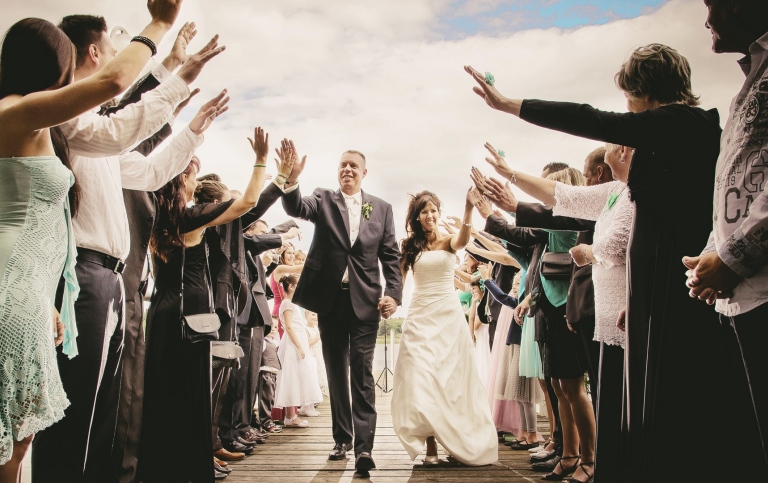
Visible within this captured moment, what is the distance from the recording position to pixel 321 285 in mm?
4012

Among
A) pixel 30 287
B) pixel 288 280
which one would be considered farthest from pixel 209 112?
pixel 288 280

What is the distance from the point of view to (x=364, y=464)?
11.1 feet

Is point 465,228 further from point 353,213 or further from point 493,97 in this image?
point 493,97

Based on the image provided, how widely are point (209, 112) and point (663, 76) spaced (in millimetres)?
1974

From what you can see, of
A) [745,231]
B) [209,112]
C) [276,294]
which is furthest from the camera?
[276,294]

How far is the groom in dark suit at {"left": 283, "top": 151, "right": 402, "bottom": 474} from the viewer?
3842 mm

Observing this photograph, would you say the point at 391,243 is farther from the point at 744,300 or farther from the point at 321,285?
the point at 744,300

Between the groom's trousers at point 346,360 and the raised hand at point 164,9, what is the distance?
253 cm

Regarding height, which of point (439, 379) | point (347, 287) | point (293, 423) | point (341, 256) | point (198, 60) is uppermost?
point (198, 60)

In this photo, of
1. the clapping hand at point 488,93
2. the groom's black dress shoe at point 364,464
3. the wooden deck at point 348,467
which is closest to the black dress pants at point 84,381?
the clapping hand at point 488,93

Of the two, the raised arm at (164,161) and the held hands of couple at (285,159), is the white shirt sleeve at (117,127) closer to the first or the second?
the raised arm at (164,161)

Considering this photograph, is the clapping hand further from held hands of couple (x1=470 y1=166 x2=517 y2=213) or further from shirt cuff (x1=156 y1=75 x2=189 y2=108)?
shirt cuff (x1=156 y1=75 x2=189 y2=108)

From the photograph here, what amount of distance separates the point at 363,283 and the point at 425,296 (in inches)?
24.2

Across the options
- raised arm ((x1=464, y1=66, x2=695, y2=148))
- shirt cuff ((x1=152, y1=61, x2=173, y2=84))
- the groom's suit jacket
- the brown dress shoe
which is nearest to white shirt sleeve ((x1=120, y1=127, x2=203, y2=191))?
shirt cuff ((x1=152, y1=61, x2=173, y2=84))
